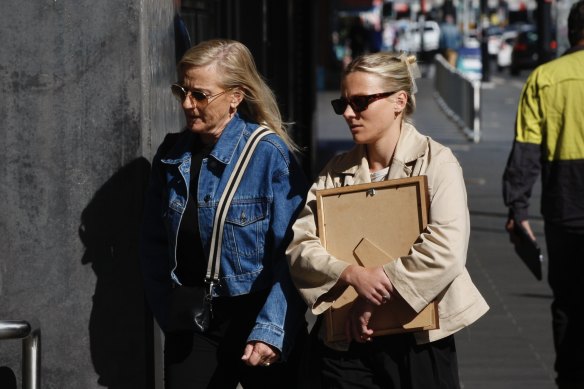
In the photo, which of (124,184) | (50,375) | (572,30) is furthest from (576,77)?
(50,375)

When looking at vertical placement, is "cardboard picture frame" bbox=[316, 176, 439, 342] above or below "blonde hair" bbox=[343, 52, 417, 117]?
below

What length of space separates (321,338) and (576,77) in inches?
84.9

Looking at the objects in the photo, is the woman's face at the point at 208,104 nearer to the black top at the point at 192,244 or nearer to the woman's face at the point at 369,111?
the black top at the point at 192,244

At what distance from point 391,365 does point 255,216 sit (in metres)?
0.60

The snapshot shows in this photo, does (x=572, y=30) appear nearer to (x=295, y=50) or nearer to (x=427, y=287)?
(x=427, y=287)

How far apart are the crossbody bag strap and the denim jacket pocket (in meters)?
0.02

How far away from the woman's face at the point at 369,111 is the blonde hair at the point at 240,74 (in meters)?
0.29

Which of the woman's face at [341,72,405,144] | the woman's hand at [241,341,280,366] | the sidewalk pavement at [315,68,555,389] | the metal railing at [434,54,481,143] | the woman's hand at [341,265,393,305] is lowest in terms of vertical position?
the sidewalk pavement at [315,68,555,389]

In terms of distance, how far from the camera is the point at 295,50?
15.0 m

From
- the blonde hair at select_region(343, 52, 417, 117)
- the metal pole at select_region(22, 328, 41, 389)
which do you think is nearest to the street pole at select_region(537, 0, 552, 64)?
the blonde hair at select_region(343, 52, 417, 117)

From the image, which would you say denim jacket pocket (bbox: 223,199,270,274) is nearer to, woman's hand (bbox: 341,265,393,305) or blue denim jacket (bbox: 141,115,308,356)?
blue denim jacket (bbox: 141,115,308,356)

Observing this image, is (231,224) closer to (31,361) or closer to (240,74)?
(240,74)

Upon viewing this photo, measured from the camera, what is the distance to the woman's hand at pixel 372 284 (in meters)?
3.59

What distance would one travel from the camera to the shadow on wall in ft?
14.7
